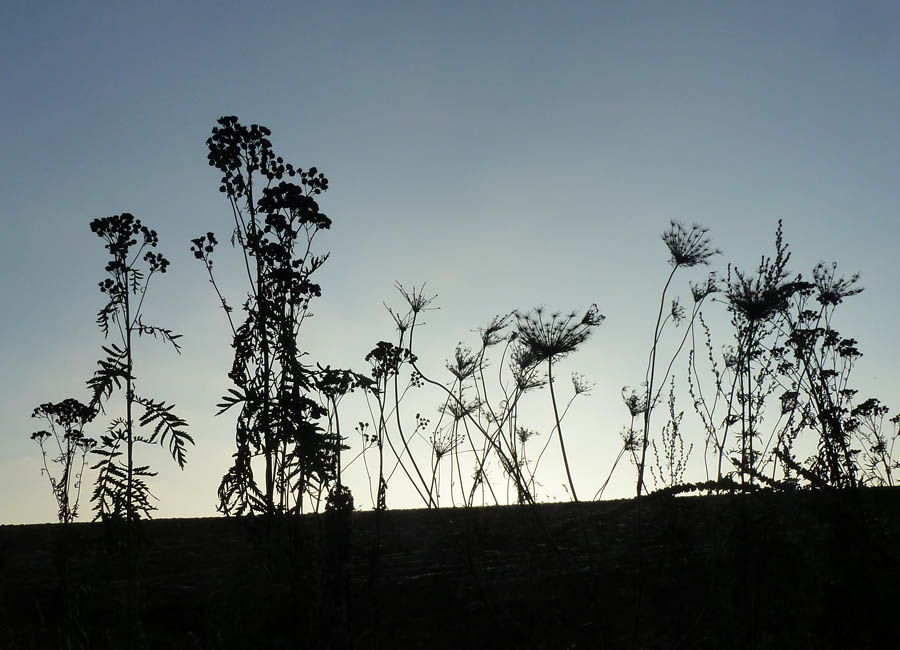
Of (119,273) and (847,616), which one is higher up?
(119,273)

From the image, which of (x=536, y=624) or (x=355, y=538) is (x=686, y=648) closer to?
(x=536, y=624)

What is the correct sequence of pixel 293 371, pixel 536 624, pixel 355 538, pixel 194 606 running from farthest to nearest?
pixel 355 538 < pixel 194 606 < pixel 293 371 < pixel 536 624

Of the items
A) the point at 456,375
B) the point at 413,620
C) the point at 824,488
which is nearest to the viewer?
the point at 824,488

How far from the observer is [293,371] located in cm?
556

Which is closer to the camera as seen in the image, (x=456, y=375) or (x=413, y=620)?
Answer: (x=413, y=620)

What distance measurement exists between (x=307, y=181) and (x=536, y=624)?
14.7 ft

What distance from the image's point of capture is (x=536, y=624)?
16.0ft

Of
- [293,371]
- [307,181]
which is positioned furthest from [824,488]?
[307,181]

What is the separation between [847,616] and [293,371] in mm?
3895

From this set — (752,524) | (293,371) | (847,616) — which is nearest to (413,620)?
(293,371)

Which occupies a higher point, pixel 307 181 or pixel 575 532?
pixel 307 181

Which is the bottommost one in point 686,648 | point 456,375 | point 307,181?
point 686,648

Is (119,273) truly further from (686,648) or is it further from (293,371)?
(686,648)

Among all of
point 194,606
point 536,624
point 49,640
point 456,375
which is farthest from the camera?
point 456,375
